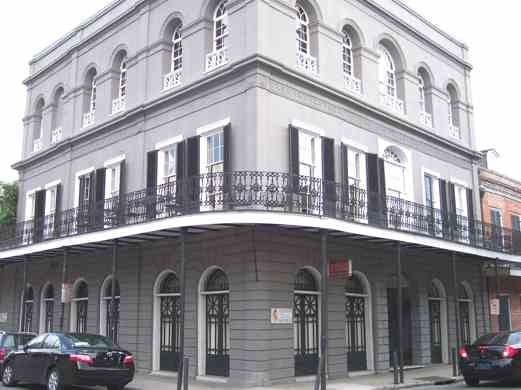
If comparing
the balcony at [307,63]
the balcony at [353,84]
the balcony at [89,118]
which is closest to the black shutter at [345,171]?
the balcony at [353,84]

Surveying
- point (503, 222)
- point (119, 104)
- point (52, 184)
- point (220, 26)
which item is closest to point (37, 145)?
point (52, 184)

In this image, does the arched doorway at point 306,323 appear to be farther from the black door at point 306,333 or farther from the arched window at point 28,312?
the arched window at point 28,312

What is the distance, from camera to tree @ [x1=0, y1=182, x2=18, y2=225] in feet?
100

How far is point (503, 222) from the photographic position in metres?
27.4

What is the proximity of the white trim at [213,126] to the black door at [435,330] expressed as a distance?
10.1 meters

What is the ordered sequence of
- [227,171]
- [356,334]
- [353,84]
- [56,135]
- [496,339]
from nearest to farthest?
[496,339], [227,171], [356,334], [353,84], [56,135]

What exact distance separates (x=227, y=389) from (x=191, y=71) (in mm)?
9152

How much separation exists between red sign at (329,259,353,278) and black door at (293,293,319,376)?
40.8 inches

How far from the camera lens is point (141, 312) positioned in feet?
61.6

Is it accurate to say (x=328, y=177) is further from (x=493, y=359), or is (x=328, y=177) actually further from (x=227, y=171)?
(x=493, y=359)

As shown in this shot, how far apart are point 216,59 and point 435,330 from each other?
39.2 feet

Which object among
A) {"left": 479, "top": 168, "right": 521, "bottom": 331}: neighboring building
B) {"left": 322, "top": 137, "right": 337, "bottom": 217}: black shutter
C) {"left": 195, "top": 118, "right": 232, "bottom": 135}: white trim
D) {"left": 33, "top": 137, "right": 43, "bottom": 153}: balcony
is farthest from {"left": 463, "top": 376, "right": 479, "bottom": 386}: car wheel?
{"left": 33, "top": 137, "right": 43, "bottom": 153}: balcony

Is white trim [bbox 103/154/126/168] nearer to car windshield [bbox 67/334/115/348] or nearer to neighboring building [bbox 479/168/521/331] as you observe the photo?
car windshield [bbox 67/334/115/348]

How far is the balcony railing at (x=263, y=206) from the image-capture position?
600 inches
